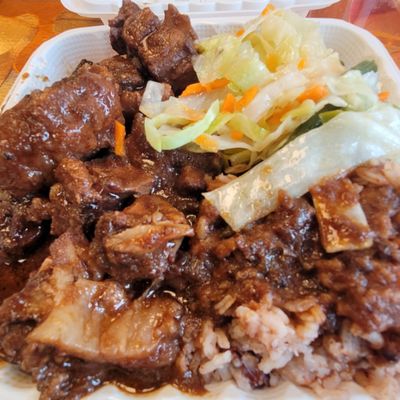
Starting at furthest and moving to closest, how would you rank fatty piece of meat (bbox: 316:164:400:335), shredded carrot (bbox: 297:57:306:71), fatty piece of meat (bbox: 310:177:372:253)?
shredded carrot (bbox: 297:57:306:71) → fatty piece of meat (bbox: 310:177:372:253) → fatty piece of meat (bbox: 316:164:400:335)

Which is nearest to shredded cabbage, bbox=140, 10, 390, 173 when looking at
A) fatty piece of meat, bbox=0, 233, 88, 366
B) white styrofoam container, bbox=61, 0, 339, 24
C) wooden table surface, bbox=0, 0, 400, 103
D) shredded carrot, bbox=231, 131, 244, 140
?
shredded carrot, bbox=231, 131, 244, 140

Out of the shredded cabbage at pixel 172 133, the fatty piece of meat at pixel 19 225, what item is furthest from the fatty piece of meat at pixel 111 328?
the shredded cabbage at pixel 172 133

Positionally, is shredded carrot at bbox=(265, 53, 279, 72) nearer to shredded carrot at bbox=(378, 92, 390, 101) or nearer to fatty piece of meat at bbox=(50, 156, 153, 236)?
shredded carrot at bbox=(378, 92, 390, 101)

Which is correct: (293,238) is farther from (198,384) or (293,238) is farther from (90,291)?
(90,291)

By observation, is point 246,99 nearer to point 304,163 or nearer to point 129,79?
point 304,163

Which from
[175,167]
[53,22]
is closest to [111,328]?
[175,167]

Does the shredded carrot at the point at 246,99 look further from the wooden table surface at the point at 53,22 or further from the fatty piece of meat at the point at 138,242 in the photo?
the wooden table surface at the point at 53,22
